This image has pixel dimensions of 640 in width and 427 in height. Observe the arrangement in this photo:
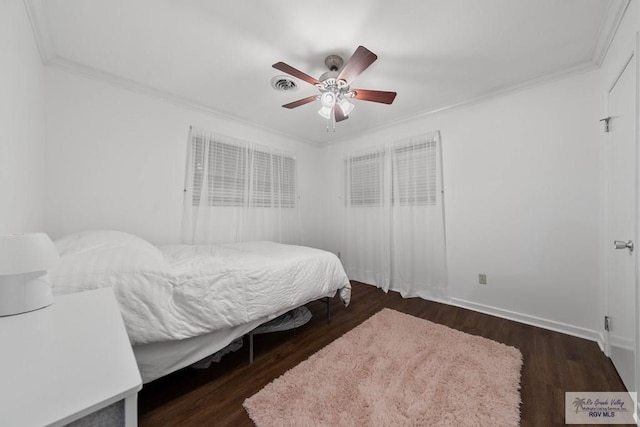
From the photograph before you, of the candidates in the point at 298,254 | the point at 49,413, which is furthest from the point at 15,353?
the point at 298,254

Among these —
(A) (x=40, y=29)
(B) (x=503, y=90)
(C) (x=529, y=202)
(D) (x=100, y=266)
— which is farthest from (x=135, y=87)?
(C) (x=529, y=202)

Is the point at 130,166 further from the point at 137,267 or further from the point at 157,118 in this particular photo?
the point at 137,267

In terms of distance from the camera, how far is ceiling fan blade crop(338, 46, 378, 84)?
156cm

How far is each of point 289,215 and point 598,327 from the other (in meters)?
3.52

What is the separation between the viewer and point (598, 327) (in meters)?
2.06

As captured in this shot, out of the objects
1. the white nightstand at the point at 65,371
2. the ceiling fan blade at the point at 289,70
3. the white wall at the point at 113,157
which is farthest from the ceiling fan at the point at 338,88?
the white nightstand at the point at 65,371

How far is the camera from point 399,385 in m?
1.53

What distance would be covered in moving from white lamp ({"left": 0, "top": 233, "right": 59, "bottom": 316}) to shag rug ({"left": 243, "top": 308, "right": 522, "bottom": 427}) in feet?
3.79

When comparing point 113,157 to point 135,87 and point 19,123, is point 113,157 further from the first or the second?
point 19,123

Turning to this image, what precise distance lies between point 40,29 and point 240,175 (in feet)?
6.39

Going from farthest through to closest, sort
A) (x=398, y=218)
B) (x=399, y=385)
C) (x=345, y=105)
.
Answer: (x=398, y=218)
(x=345, y=105)
(x=399, y=385)

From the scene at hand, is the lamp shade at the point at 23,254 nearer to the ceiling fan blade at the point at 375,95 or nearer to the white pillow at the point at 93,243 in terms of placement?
the white pillow at the point at 93,243

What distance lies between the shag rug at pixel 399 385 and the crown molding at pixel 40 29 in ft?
9.23

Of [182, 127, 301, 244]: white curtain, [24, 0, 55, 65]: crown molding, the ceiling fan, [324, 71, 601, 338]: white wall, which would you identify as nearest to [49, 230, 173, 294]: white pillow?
Result: [182, 127, 301, 244]: white curtain
